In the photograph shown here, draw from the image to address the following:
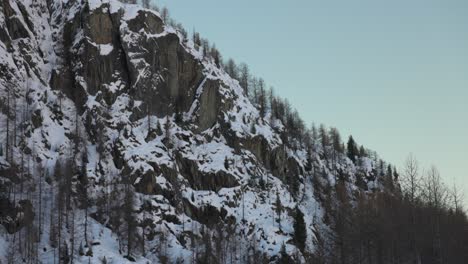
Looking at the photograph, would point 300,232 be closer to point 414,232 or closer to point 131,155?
point 131,155

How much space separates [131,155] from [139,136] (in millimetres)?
6641

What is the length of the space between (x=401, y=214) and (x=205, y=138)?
4943 centimetres

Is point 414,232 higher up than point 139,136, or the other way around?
point 139,136

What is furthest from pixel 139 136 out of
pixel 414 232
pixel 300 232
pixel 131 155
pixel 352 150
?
pixel 352 150

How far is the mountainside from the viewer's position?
244ft

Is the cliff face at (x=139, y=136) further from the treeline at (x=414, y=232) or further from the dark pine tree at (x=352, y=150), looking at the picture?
the dark pine tree at (x=352, y=150)

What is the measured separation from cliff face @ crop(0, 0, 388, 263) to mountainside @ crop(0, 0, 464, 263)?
0.83 ft

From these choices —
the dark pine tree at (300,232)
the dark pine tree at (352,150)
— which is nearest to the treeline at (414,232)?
the dark pine tree at (300,232)

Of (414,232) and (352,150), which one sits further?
(352,150)

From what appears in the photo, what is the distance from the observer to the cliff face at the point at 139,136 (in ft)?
261

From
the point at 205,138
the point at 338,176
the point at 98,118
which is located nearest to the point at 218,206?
the point at 205,138

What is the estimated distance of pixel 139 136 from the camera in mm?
93375

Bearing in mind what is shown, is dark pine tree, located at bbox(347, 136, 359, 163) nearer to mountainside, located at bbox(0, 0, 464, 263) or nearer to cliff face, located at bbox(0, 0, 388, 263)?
mountainside, located at bbox(0, 0, 464, 263)

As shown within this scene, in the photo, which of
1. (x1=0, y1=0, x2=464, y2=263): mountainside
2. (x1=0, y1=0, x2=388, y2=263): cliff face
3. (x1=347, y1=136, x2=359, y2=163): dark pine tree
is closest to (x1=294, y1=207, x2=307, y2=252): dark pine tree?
(x1=0, y1=0, x2=464, y2=263): mountainside
